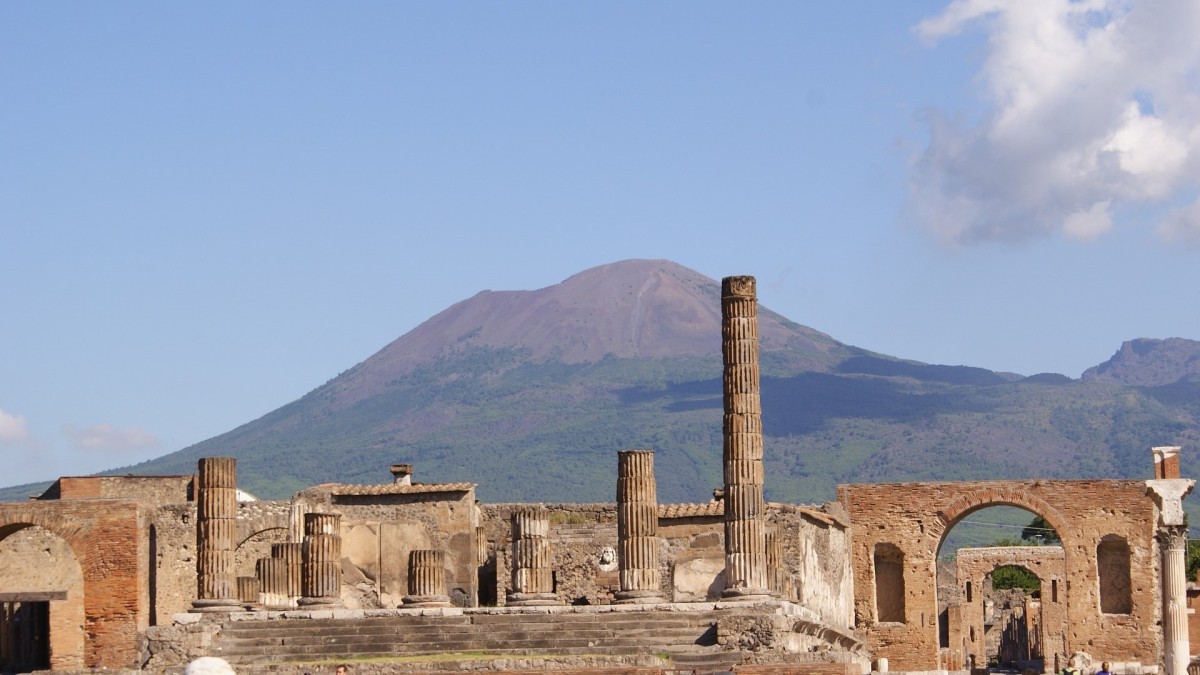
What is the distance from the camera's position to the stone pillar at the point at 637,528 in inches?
1628

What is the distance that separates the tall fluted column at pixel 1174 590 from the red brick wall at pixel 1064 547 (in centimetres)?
59

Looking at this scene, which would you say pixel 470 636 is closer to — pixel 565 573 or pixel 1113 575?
pixel 565 573

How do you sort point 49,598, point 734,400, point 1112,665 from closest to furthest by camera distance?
point 734,400, point 49,598, point 1112,665

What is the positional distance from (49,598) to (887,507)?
60.2 ft

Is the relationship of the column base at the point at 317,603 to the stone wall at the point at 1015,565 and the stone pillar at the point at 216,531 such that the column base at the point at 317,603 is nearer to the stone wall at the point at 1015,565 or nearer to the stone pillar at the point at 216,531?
the stone pillar at the point at 216,531

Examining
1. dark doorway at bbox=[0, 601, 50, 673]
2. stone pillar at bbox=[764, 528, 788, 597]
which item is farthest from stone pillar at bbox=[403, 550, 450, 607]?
dark doorway at bbox=[0, 601, 50, 673]

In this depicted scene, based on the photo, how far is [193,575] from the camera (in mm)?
47969

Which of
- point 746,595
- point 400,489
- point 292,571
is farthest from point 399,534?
point 746,595

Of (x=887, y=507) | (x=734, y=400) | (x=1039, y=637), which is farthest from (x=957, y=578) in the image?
(x=734, y=400)

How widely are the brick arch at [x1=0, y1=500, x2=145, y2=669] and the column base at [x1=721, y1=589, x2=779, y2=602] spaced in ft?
34.8

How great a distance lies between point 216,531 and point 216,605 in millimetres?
1640

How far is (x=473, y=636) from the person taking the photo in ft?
125

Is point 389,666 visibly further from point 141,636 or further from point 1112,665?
point 1112,665

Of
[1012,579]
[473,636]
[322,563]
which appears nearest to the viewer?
[473,636]
